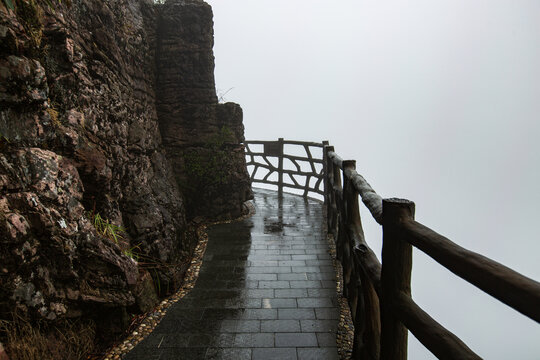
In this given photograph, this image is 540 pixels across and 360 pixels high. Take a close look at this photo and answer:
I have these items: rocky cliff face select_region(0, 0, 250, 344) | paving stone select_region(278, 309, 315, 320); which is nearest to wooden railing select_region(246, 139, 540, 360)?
paving stone select_region(278, 309, 315, 320)

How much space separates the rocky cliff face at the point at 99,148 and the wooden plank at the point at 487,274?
2562mm

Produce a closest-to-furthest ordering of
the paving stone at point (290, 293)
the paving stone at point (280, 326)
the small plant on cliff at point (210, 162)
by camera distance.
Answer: the paving stone at point (280, 326) → the paving stone at point (290, 293) → the small plant on cliff at point (210, 162)

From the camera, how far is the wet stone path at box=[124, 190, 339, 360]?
3041 mm

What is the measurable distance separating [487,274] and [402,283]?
794 mm

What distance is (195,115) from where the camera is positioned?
6.48 m

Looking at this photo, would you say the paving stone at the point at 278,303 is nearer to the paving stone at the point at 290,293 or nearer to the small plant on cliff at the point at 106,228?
the paving stone at the point at 290,293

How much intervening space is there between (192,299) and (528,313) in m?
3.53

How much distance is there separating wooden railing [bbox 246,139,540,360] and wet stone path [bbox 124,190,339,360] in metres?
0.49

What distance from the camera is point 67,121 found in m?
3.21

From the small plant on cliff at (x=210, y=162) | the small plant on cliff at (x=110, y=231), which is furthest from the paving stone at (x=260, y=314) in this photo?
the small plant on cliff at (x=210, y=162)

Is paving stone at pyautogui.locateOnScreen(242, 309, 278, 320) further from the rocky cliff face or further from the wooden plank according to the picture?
the wooden plank

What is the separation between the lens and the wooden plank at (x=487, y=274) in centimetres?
98

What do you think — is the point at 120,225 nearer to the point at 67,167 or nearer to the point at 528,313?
the point at 67,167

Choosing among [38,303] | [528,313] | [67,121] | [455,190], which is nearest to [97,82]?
[67,121]
